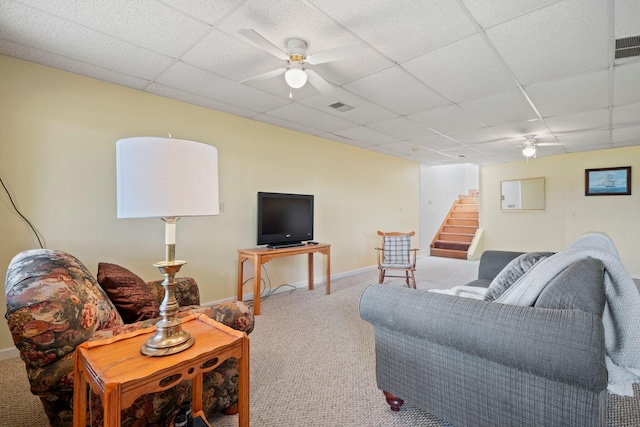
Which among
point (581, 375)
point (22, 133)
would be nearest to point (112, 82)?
point (22, 133)

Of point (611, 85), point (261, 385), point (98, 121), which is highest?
point (611, 85)

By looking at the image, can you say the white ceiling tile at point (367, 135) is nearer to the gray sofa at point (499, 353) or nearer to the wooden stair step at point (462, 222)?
the gray sofa at point (499, 353)

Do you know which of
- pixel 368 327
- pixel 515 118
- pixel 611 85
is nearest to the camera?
pixel 611 85

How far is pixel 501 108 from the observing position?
130 inches

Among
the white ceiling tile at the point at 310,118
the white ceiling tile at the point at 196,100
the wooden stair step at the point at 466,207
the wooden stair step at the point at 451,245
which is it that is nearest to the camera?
the white ceiling tile at the point at 196,100

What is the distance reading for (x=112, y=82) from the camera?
2.73 metres

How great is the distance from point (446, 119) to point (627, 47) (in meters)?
1.75

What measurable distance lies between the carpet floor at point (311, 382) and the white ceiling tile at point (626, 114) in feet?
9.59

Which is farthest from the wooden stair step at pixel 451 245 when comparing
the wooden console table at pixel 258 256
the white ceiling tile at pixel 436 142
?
the wooden console table at pixel 258 256

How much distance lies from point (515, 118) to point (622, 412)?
3079 millimetres

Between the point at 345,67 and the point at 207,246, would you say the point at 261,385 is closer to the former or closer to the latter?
the point at 207,246

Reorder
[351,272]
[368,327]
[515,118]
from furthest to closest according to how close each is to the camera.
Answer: [351,272]
[515,118]
[368,327]

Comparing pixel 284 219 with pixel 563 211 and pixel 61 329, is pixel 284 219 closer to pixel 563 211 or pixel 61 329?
pixel 61 329

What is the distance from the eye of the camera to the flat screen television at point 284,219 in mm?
3691
